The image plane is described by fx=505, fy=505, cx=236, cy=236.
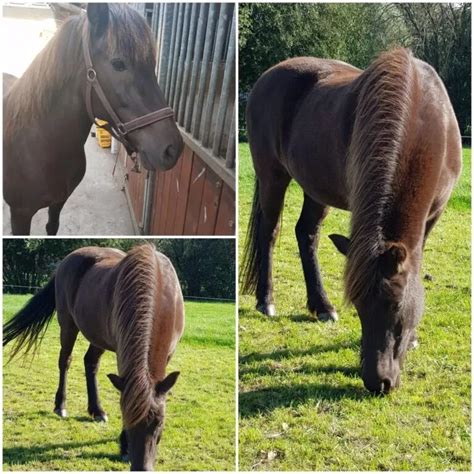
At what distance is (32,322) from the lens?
352 cm

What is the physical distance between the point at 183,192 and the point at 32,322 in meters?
1.45

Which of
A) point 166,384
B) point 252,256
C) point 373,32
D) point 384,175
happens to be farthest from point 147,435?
point 373,32

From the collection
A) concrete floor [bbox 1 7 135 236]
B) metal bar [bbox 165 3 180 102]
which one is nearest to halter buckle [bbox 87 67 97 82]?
concrete floor [bbox 1 7 135 236]

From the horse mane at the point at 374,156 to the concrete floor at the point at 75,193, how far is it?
6.21 feet

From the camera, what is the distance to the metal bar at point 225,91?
254cm

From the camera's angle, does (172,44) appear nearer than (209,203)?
No

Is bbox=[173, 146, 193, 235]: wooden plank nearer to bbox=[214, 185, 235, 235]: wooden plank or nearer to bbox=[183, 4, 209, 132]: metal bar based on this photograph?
bbox=[183, 4, 209, 132]: metal bar

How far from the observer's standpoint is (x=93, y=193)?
432cm

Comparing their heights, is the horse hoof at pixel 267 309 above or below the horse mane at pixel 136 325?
below

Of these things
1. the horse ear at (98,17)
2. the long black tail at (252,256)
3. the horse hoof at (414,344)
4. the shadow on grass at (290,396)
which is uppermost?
the horse ear at (98,17)

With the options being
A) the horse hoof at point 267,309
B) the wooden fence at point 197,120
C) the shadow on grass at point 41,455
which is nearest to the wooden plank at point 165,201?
the wooden fence at point 197,120

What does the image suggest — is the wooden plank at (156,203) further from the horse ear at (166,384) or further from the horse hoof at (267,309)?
the horse ear at (166,384)

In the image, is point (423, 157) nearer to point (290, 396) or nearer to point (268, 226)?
point (290, 396)

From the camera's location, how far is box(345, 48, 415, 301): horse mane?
216cm
